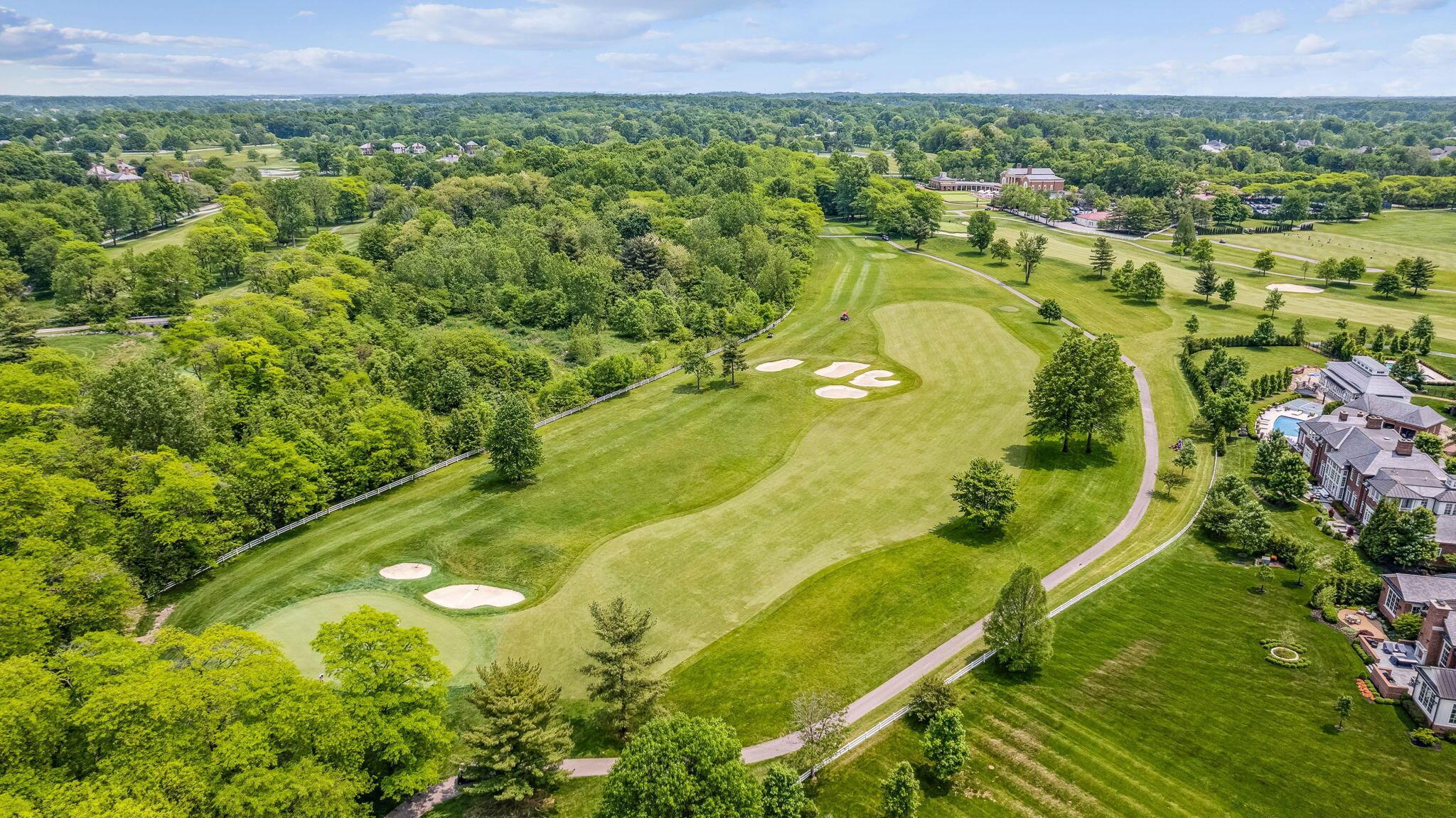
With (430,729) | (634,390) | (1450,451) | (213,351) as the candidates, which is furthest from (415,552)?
(1450,451)

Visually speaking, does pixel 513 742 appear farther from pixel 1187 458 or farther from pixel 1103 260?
pixel 1103 260

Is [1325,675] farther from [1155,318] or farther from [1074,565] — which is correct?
[1155,318]

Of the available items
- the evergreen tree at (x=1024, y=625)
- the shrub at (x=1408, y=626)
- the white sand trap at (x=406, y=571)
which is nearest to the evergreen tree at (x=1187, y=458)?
the shrub at (x=1408, y=626)

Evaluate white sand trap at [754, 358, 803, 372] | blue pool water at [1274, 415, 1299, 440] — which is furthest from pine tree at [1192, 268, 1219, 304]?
white sand trap at [754, 358, 803, 372]

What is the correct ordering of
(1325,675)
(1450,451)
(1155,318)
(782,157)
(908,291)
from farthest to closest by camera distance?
(782,157) < (908,291) < (1155,318) < (1450,451) < (1325,675)

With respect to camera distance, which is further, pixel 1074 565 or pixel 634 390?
pixel 634 390

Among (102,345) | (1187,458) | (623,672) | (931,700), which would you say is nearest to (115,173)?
(102,345)
